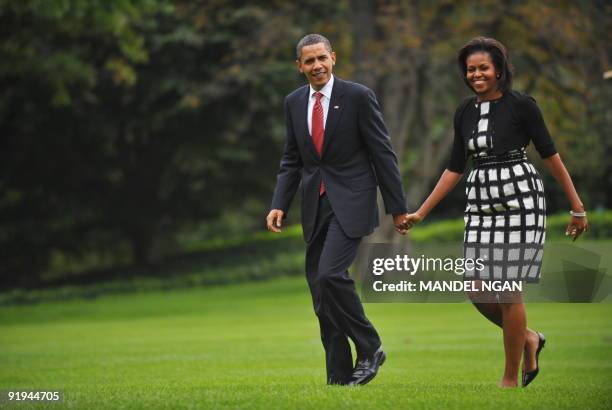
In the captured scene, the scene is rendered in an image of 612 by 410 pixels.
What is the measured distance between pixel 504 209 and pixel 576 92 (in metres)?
18.2

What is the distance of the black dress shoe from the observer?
7664 mm

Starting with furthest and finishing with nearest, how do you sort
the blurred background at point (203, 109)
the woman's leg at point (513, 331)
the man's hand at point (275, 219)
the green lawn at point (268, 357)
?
the blurred background at point (203, 109) < the man's hand at point (275, 219) < the woman's leg at point (513, 331) < the green lawn at point (268, 357)

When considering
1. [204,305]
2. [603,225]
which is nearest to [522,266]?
[204,305]

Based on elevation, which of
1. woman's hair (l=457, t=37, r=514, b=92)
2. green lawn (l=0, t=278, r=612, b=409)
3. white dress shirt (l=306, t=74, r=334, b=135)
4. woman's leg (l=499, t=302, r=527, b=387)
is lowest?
green lawn (l=0, t=278, r=612, b=409)

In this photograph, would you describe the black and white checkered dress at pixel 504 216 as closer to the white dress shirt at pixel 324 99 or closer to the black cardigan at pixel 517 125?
the black cardigan at pixel 517 125

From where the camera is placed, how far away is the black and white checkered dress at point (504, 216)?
23.0 ft

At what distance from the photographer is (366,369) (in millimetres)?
7688

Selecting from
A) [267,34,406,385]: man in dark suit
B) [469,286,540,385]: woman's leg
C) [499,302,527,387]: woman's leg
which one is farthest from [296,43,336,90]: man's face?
[499,302,527,387]: woman's leg

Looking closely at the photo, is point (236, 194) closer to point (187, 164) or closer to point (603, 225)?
point (187, 164)

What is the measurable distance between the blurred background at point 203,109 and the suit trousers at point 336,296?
12820mm

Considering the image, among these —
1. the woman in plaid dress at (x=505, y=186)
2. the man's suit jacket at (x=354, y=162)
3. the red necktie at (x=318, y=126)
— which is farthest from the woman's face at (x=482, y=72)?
the red necktie at (x=318, y=126)

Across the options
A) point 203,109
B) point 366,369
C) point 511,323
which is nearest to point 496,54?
point 511,323

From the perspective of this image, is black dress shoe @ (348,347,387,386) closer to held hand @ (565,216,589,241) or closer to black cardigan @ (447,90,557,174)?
held hand @ (565,216,589,241)

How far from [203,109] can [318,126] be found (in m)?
24.2
